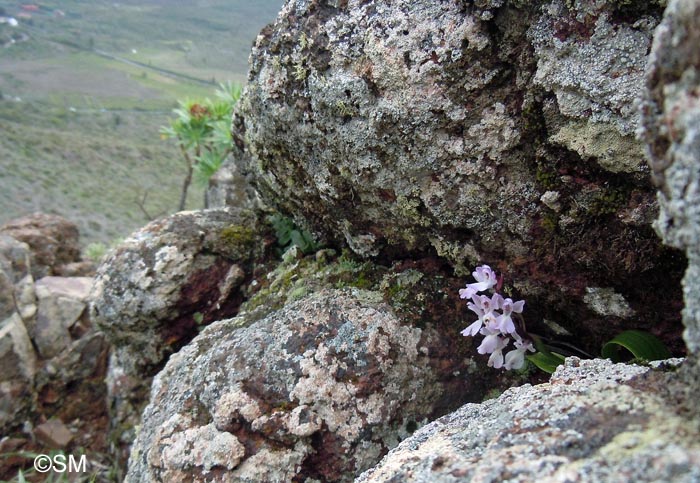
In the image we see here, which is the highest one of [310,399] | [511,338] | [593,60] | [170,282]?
[593,60]

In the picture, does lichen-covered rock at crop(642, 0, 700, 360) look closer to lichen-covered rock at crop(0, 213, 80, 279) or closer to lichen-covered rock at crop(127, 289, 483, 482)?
lichen-covered rock at crop(127, 289, 483, 482)

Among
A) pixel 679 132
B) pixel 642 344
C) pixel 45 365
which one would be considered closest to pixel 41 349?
pixel 45 365

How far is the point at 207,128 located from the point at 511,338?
5325 mm

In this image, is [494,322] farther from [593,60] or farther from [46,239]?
[46,239]

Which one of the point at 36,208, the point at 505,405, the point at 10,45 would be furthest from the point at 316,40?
the point at 10,45

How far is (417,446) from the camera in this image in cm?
149

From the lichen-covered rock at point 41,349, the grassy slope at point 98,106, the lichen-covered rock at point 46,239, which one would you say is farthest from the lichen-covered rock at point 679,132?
the grassy slope at point 98,106

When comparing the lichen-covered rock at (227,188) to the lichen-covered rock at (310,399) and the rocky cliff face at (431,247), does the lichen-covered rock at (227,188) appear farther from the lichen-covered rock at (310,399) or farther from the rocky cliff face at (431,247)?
the lichen-covered rock at (310,399)

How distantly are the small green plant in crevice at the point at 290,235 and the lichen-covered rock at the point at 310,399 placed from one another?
2.21 feet

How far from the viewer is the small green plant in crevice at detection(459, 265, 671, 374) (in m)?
1.97

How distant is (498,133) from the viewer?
1923mm

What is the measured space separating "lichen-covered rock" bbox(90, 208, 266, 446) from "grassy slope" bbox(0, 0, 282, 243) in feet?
32.6

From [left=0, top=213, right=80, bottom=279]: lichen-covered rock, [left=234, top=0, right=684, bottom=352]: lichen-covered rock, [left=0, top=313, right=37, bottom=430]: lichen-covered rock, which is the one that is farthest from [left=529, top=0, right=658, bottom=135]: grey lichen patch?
[left=0, top=213, right=80, bottom=279]: lichen-covered rock

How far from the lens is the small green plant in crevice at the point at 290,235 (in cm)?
311
